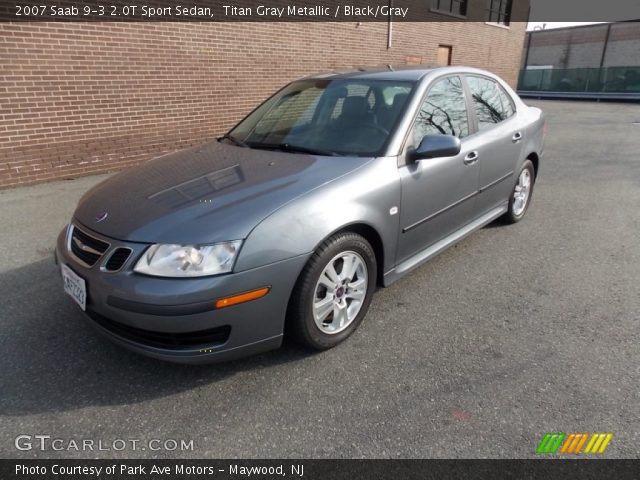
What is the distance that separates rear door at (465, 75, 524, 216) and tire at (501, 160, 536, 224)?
0.72 feet

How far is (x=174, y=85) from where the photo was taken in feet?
23.5

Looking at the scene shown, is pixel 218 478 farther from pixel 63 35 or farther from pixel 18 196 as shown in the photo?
pixel 63 35

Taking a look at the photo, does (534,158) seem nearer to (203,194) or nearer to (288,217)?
(288,217)

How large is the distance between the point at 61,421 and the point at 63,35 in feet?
18.5

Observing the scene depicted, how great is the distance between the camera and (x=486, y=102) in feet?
12.7

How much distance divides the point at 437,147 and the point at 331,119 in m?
A: 0.84

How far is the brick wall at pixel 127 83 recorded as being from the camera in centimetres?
566

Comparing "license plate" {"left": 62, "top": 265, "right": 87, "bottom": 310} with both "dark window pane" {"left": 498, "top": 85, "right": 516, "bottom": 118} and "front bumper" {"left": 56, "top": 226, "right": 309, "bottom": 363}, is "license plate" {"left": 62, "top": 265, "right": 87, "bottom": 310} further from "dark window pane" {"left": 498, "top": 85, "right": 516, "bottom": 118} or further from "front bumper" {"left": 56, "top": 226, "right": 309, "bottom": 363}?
"dark window pane" {"left": 498, "top": 85, "right": 516, "bottom": 118}

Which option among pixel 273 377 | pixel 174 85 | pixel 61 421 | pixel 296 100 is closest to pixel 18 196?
pixel 174 85

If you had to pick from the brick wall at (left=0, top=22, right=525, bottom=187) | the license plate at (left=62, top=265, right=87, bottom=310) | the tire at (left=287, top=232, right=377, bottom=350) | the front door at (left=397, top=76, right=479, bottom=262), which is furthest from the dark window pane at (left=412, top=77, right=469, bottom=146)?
the brick wall at (left=0, top=22, right=525, bottom=187)

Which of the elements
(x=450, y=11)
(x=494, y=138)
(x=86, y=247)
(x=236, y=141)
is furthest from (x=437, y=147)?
(x=450, y=11)

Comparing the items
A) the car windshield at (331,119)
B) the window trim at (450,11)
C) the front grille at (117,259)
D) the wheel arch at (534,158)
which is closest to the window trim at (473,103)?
the wheel arch at (534,158)

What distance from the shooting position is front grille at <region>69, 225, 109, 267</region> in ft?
7.36

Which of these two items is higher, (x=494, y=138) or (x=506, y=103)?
(x=506, y=103)
